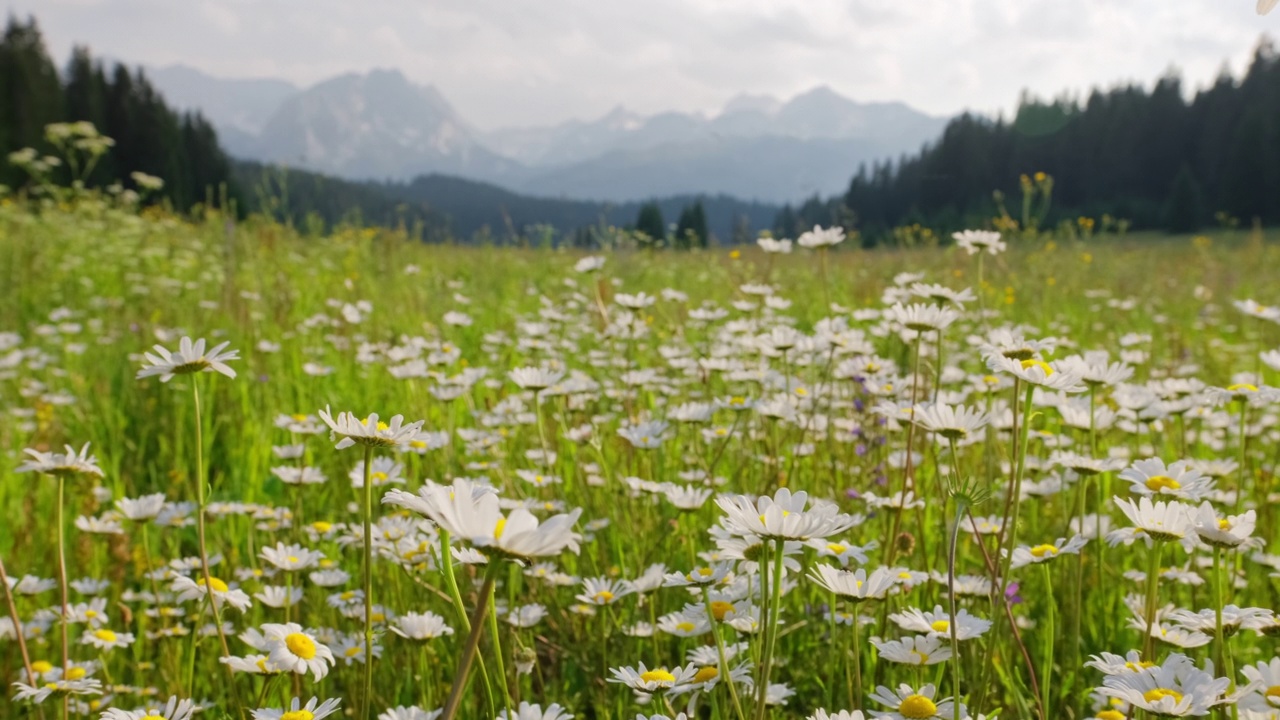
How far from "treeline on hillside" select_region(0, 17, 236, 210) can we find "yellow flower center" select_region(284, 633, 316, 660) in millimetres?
32679

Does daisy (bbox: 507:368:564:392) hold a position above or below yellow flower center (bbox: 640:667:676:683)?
above

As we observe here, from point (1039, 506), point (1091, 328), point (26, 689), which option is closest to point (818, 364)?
point (1039, 506)

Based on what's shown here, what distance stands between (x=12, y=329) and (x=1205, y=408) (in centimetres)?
555

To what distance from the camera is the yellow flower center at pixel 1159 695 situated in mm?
873

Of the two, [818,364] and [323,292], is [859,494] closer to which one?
[818,364]

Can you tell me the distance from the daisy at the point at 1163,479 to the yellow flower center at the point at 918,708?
1.51ft

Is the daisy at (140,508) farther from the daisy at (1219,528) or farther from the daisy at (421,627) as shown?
the daisy at (1219,528)

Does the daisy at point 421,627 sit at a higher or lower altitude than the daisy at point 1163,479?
lower

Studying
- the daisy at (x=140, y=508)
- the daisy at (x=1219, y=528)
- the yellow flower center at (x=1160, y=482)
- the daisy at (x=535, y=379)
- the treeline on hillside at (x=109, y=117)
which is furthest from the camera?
the treeline on hillside at (x=109, y=117)

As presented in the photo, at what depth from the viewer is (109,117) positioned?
35875 mm

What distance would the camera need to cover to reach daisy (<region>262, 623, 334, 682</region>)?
37.8 inches

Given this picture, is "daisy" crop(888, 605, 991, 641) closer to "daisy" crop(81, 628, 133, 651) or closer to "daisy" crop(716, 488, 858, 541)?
"daisy" crop(716, 488, 858, 541)

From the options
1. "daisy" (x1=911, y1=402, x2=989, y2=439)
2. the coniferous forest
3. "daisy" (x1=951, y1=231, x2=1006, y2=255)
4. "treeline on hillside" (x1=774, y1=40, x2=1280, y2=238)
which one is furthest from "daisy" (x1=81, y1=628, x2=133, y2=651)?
"treeline on hillside" (x1=774, y1=40, x2=1280, y2=238)

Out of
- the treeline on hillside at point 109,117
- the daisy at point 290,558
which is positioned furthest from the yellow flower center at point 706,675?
the treeline on hillside at point 109,117
